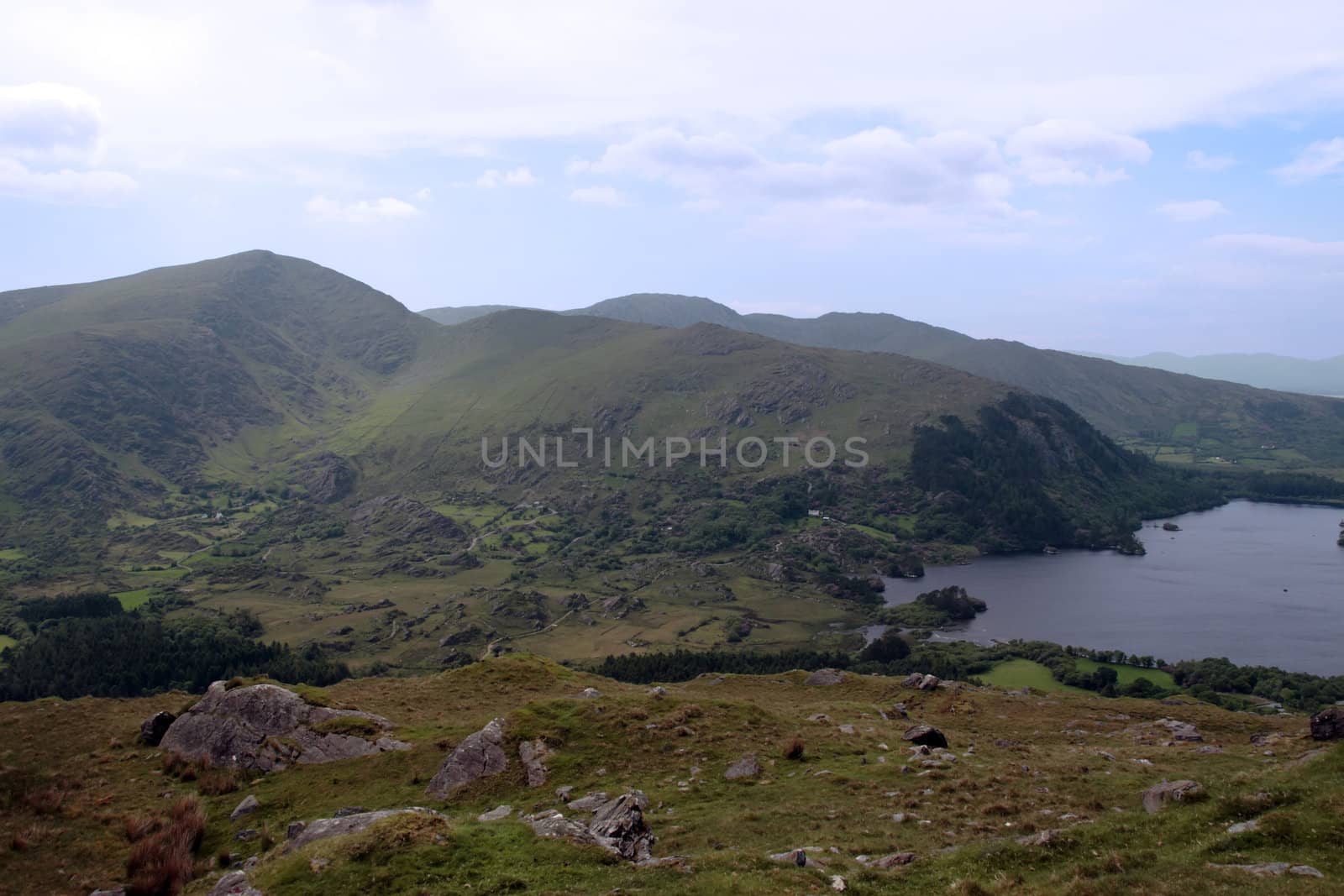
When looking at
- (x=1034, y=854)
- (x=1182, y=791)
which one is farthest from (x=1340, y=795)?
(x=1034, y=854)

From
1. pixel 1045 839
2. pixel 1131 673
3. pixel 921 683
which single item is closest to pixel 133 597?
pixel 921 683

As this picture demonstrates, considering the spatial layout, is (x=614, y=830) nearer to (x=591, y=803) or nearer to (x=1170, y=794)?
(x=591, y=803)

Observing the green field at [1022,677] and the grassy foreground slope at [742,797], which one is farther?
the green field at [1022,677]

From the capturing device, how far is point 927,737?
1339 inches

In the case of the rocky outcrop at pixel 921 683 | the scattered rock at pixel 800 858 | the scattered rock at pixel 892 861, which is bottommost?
the rocky outcrop at pixel 921 683

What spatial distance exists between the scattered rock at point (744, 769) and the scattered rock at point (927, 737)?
775 cm

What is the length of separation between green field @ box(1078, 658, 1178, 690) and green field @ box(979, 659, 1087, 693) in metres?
5.02

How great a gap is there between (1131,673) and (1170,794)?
94856 millimetres

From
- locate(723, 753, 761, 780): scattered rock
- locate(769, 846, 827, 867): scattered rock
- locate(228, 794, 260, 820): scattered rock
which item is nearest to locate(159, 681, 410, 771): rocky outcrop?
locate(228, 794, 260, 820): scattered rock

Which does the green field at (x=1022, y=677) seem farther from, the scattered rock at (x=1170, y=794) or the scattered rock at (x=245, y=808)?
the scattered rock at (x=245, y=808)

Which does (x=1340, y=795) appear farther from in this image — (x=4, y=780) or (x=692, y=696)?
(x=4, y=780)

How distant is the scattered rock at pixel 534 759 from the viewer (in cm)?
2917

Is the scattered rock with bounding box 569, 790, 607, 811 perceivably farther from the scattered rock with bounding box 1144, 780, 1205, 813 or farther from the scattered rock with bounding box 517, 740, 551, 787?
the scattered rock with bounding box 1144, 780, 1205, 813

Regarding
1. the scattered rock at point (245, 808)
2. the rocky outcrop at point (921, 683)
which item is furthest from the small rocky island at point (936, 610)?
the scattered rock at point (245, 808)
